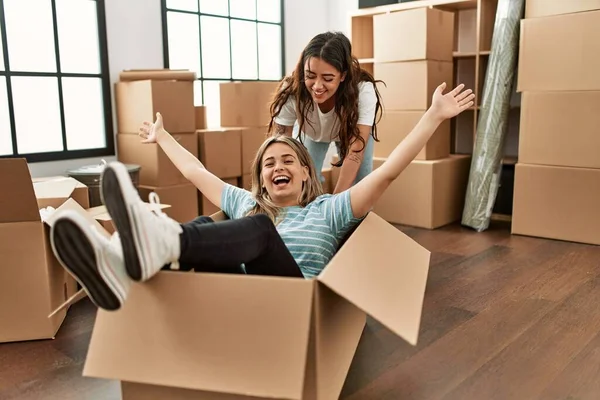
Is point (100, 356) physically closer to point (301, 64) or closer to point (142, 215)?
point (142, 215)

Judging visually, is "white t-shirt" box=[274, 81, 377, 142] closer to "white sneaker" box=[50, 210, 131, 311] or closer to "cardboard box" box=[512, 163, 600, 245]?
"white sneaker" box=[50, 210, 131, 311]

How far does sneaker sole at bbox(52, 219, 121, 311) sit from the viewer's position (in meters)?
1.11

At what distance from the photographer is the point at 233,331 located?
1.19 meters

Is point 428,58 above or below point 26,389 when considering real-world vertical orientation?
above

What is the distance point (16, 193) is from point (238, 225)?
0.95 metres

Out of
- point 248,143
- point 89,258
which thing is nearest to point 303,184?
point 89,258

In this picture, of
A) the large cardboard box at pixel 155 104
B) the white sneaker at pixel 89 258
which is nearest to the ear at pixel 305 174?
the white sneaker at pixel 89 258

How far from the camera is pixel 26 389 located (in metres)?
1.67

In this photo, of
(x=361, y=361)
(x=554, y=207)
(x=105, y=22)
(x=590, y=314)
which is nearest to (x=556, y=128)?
(x=554, y=207)

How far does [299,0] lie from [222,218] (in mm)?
3454

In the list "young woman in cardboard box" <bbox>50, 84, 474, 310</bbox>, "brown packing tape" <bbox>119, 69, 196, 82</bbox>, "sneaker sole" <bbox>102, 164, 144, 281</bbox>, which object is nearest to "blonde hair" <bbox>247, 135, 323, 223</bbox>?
"young woman in cardboard box" <bbox>50, 84, 474, 310</bbox>

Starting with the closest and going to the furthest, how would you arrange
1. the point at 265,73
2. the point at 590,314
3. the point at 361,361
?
1. the point at 361,361
2. the point at 590,314
3. the point at 265,73

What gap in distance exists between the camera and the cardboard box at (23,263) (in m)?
1.90

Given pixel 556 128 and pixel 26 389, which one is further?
pixel 556 128
